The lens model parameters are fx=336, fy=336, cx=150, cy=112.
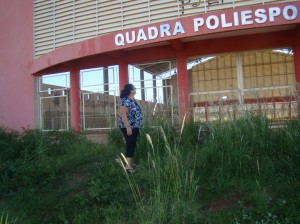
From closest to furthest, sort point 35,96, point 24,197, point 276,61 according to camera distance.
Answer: point 24,197
point 276,61
point 35,96

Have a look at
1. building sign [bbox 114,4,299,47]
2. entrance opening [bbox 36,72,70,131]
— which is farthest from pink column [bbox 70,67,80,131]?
building sign [bbox 114,4,299,47]

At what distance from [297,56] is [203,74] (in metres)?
3.22

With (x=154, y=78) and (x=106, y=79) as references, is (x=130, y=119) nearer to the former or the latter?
(x=154, y=78)

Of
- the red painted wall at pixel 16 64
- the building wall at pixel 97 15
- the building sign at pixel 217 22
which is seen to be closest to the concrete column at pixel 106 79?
the building wall at pixel 97 15

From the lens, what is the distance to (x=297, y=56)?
34.7 ft

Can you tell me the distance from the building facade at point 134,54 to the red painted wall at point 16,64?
4cm

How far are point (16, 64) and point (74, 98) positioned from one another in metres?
3.38

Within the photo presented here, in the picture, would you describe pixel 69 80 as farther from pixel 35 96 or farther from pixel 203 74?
pixel 203 74

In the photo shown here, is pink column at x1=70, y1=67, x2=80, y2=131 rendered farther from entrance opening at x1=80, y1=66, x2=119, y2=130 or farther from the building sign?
the building sign

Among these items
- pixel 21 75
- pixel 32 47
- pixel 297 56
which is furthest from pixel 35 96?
pixel 297 56

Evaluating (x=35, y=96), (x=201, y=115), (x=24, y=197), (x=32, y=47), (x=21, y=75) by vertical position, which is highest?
(x=32, y=47)

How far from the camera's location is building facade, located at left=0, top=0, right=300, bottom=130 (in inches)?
379

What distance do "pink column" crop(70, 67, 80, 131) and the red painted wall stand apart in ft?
6.57

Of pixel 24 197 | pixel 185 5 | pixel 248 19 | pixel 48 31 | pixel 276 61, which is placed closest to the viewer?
pixel 24 197
